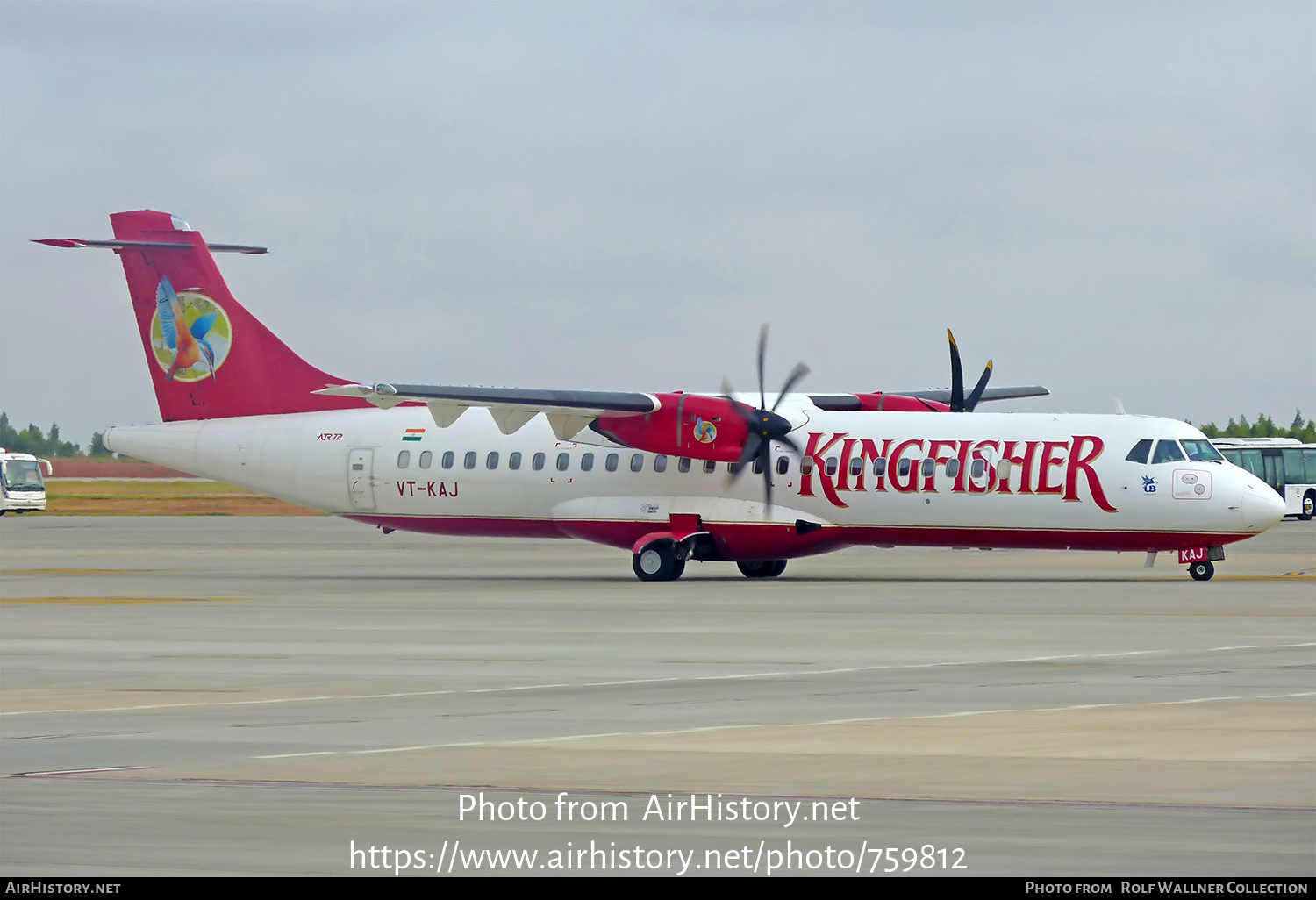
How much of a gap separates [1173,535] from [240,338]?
21.4 meters

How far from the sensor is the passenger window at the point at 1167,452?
34.8 m

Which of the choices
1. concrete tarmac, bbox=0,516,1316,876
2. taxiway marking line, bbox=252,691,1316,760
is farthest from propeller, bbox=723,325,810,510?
taxiway marking line, bbox=252,691,1316,760

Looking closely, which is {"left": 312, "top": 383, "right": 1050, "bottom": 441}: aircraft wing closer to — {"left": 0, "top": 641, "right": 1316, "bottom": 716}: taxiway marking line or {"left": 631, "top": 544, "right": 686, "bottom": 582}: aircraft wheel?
{"left": 631, "top": 544, "right": 686, "bottom": 582}: aircraft wheel

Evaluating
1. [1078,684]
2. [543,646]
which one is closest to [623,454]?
[543,646]

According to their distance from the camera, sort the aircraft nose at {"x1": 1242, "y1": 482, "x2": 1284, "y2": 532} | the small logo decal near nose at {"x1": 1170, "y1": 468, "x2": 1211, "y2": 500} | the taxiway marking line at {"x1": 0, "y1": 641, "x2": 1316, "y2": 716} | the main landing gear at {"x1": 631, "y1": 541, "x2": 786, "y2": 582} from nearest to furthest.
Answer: the taxiway marking line at {"x1": 0, "y1": 641, "x2": 1316, "y2": 716} → the aircraft nose at {"x1": 1242, "y1": 482, "x2": 1284, "y2": 532} → the small logo decal near nose at {"x1": 1170, "y1": 468, "x2": 1211, "y2": 500} → the main landing gear at {"x1": 631, "y1": 541, "x2": 786, "y2": 582}

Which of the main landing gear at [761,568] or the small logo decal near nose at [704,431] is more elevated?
the small logo decal near nose at [704,431]

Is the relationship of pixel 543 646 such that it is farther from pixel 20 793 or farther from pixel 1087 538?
pixel 1087 538

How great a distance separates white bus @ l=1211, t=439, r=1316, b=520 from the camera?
84188mm

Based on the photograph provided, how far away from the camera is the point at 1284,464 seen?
278 feet

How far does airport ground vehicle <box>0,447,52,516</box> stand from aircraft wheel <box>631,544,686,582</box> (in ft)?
208

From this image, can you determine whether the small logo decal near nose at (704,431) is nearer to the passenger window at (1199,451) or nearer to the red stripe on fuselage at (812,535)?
the red stripe on fuselage at (812,535)

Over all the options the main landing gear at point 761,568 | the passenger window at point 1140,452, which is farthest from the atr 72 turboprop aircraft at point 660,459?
the main landing gear at point 761,568

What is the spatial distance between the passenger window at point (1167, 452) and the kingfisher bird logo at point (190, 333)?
2101cm

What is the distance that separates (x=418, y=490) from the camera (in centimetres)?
4038
